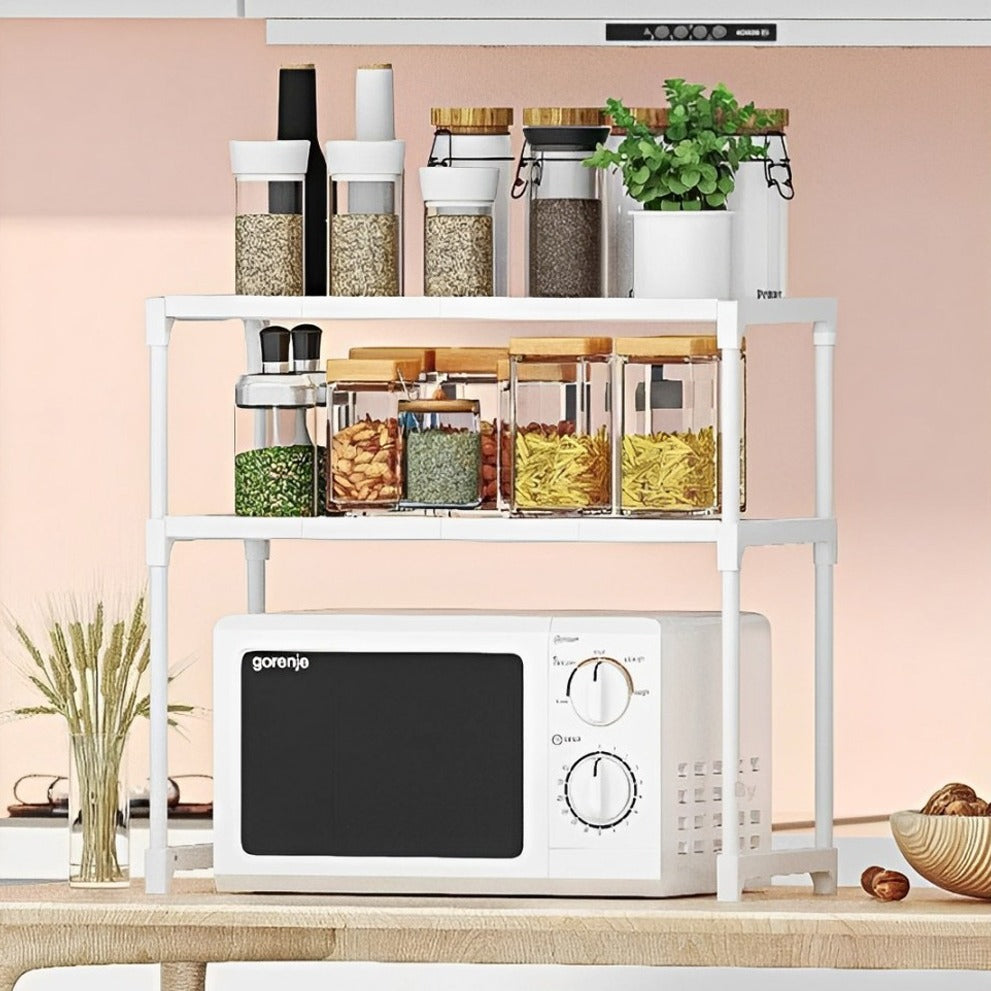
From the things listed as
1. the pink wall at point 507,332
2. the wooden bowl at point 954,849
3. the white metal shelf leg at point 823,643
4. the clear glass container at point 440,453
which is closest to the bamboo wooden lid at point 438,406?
the clear glass container at point 440,453

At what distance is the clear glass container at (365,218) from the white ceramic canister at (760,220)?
318 millimetres

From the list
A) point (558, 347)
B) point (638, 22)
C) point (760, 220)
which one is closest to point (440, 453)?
point (558, 347)

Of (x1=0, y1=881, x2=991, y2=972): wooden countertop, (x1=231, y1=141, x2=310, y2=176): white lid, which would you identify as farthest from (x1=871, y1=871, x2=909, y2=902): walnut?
(x1=231, y1=141, x2=310, y2=176): white lid

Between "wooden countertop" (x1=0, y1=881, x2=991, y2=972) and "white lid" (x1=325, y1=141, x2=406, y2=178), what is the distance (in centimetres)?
66

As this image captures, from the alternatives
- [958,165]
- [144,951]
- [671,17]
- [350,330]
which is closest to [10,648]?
[350,330]

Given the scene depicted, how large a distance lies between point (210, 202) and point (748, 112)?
3.38 feet

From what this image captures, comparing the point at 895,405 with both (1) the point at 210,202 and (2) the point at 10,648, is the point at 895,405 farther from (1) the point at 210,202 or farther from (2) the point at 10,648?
(2) the point at 10,648

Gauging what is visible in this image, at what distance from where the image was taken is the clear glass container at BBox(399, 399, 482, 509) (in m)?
1.87

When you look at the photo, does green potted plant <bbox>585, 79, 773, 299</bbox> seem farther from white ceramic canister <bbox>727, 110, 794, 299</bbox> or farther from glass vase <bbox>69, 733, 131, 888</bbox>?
glass vase <bbox>69, 733, 131, 888</bbox>

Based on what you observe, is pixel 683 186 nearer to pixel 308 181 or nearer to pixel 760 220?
pixel 760 220

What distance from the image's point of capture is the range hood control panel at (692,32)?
221 centimetres

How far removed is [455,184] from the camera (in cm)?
186

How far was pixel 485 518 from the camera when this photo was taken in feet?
6.08

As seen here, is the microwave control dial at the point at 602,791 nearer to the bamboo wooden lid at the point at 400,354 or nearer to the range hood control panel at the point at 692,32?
the bamboo wooden lid at the point at 400,354
